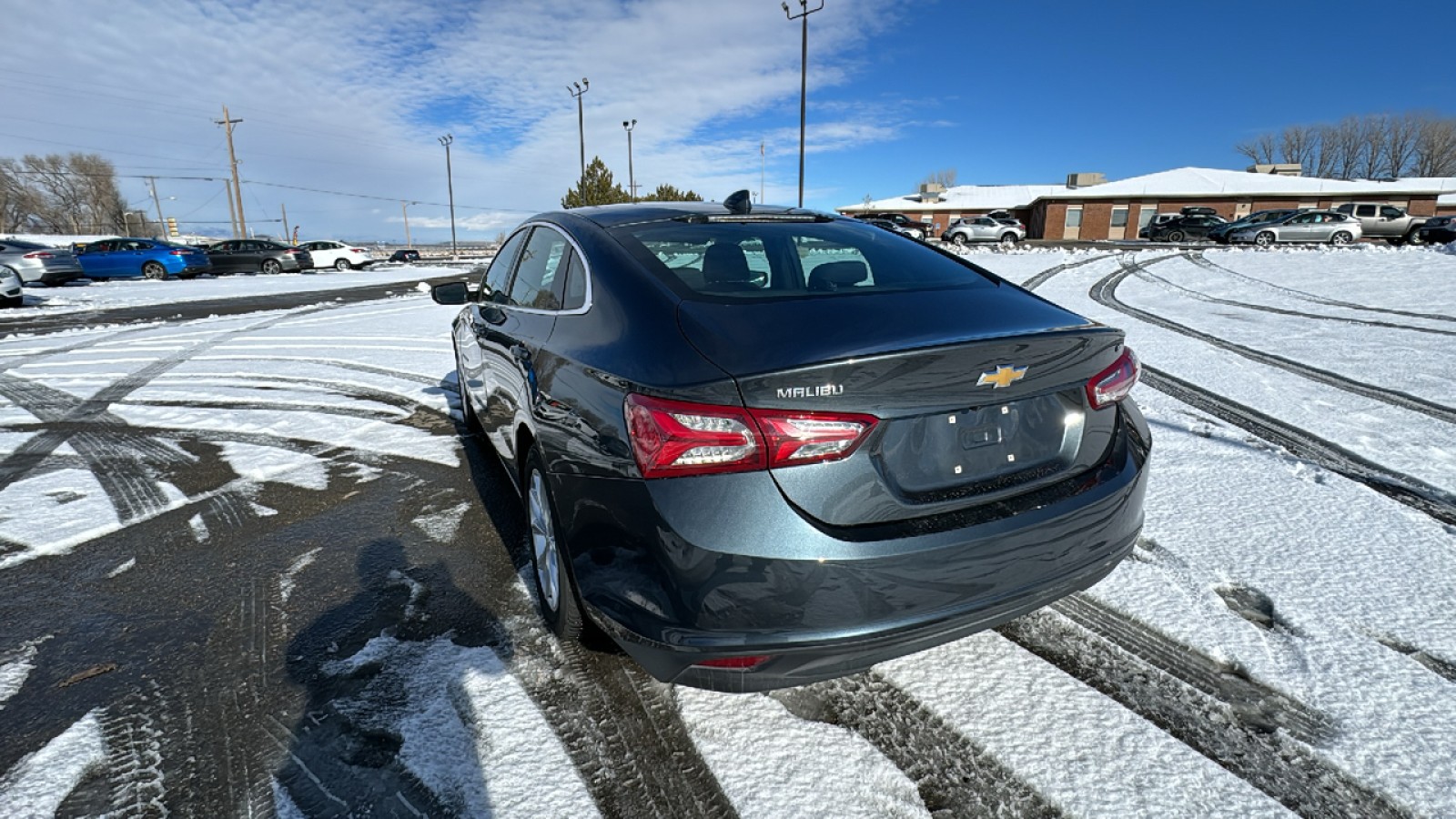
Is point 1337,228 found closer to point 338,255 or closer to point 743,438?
point 743,438

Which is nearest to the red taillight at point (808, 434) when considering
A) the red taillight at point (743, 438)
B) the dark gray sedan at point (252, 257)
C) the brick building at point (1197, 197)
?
the red taillight at point (743, 438)

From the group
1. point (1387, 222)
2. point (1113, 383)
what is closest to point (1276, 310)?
point (1113, 383)

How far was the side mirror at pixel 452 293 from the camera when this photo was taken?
4129 mm

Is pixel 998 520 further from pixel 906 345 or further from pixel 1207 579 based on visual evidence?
pixel 1207 579

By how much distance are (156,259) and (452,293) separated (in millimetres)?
26811

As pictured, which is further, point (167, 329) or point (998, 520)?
point (167, 329)

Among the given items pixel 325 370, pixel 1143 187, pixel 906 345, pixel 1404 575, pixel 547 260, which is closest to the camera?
pixel 906 345

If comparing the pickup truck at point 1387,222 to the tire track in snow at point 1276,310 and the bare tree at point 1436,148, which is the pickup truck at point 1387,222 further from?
the bare tree at point 1436,148

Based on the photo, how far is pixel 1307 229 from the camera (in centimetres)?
2681

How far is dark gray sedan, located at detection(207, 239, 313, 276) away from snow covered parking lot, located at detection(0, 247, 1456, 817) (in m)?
27.4

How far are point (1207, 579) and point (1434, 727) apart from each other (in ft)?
2.56

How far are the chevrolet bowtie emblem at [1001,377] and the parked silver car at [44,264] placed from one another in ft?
82.0

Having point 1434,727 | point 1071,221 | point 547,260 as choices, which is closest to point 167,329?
point 547,260

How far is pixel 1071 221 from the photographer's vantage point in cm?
4603
